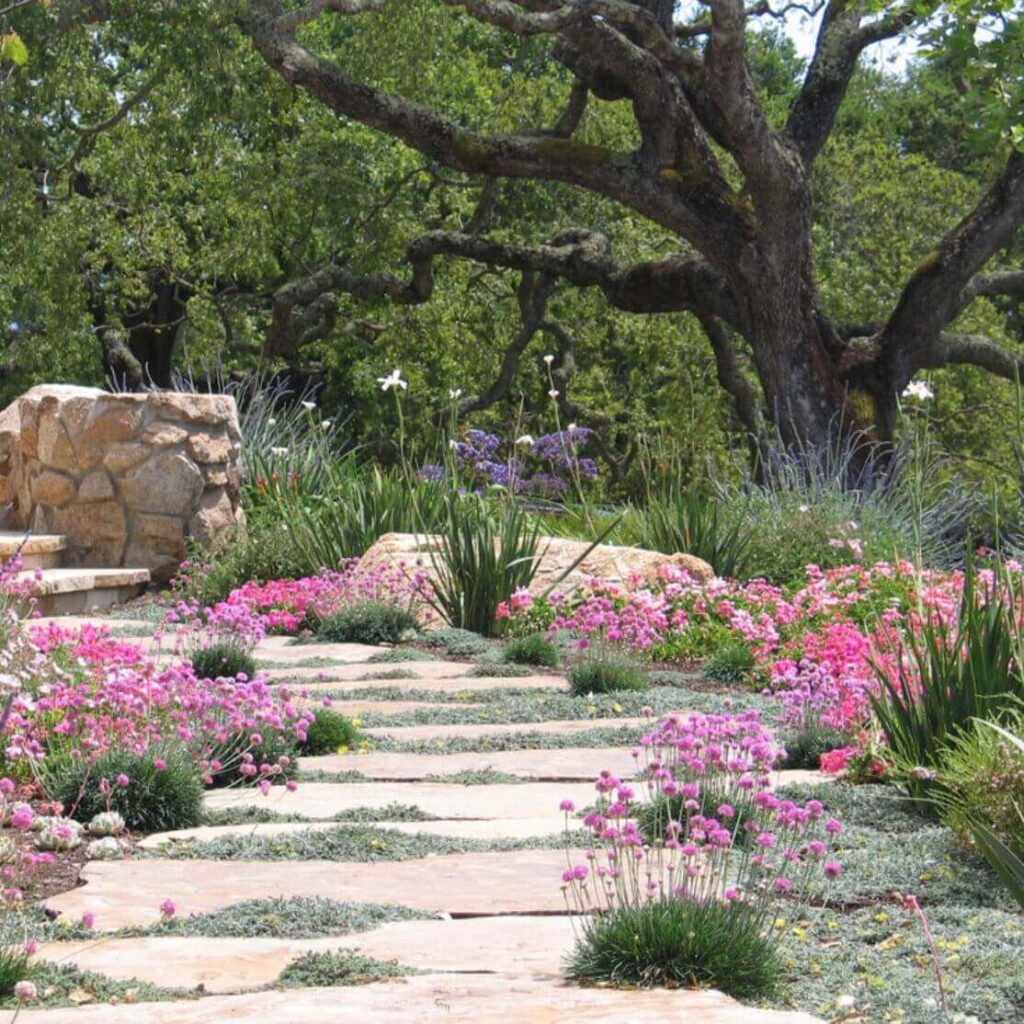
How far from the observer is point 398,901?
372 centimetres

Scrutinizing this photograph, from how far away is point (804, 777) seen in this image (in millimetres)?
5320

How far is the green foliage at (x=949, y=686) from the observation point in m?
5.05

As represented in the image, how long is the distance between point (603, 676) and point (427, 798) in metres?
2.39

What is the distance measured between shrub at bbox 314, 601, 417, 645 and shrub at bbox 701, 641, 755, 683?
195cm

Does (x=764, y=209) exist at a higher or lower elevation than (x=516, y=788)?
higher

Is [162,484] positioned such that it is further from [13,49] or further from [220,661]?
[13,49]

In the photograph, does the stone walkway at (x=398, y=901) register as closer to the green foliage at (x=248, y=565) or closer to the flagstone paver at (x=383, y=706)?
the flagstone paver at (x=383, y=706)

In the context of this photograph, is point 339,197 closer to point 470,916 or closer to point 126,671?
point 126,671

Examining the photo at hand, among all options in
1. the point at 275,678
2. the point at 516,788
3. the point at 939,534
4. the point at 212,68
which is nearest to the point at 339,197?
the point at 212,68

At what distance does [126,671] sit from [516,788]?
4.17ft

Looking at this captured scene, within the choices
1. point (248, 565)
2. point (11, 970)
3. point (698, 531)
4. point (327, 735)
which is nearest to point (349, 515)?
point (248, 565)

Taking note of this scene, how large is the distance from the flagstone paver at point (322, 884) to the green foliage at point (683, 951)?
20.6 inches

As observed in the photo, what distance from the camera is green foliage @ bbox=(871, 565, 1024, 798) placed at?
16.6ft

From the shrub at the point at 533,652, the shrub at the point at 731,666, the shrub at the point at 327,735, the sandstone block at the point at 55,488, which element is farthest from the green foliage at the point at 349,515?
the shrub at the point at 327,735
